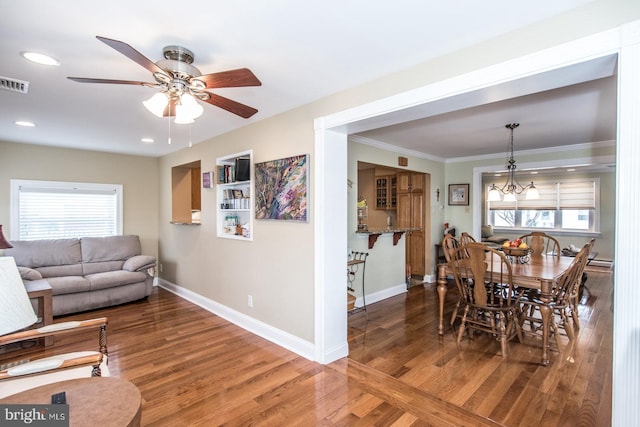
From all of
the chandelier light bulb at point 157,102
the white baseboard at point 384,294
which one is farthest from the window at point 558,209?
the chandelier light bulb at point 157,102

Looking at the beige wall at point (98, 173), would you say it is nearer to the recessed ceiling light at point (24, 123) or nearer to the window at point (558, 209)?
the recessed ceiling light at point (24, 123)

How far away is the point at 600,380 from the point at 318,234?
100 inches

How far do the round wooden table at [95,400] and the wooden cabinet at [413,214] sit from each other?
5.07 m

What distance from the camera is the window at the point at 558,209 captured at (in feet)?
27.0

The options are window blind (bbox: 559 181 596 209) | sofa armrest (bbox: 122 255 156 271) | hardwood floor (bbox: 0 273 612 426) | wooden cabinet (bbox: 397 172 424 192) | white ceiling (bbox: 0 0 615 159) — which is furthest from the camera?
window blind (bbox: 559 181 596 209)

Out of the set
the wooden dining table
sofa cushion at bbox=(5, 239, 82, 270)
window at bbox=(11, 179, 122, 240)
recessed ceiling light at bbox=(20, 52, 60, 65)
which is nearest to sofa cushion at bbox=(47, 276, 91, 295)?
sofa cushion at bbox=(5, 239, 82, 270)

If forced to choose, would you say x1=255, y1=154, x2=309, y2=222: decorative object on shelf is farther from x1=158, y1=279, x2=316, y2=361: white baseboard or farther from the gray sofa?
the gray sofa

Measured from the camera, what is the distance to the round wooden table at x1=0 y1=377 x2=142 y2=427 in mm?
1303

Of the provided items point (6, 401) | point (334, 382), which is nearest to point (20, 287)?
point (6, 401)

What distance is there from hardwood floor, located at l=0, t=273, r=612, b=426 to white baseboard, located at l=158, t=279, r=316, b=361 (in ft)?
0.24

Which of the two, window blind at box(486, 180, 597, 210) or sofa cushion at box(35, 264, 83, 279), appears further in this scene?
window blind at box(486, 180, 597, 210)

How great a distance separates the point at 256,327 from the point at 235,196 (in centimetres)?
163

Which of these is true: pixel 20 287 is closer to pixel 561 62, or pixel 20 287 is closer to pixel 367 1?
pixel 367 1

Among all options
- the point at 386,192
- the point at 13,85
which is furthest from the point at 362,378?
the point at 386,192
